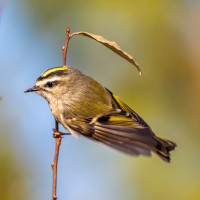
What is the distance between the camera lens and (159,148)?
2.80m

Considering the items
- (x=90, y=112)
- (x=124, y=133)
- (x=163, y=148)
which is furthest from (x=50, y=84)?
(x=163, y=148)

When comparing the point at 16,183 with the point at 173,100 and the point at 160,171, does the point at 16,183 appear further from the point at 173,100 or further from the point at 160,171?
the point at 173,100

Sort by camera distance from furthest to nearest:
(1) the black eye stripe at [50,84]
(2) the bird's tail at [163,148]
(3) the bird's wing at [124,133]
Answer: (1) the black eye stripe at [50,84] → (2) the bird's tail at [163,148] → (3) the bird's wing at [124,133]

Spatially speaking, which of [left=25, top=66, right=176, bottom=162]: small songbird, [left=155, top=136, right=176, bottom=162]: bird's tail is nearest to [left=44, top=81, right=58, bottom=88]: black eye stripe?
[left=25, top=66, right=176, bottom=162]: small songbird

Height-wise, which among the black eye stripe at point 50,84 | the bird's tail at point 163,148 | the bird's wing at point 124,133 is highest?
the black eye stripe at point 50,84

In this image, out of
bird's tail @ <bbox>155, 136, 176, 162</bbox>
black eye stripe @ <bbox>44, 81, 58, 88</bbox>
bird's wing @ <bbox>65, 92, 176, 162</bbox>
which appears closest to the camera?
bird's wing @ <bbox>65, 92, 176, 162</bbox>

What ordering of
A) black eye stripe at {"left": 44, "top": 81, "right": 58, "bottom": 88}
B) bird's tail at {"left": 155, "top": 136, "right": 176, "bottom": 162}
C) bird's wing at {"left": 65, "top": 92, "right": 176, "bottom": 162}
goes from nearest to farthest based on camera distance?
1. bird's wing at {"left": 65, "top": 92, "right": 176, "bottom": 162}
2. bird's tail at {"left": 155, "top": 136, "right": 176, "bottom": 162}
3. black eye stripe at {"left": 44, "top": 81, "right": 58, "bottom": 88}

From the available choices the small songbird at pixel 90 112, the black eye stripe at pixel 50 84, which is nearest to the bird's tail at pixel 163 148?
the small songbird at pixel 90 112

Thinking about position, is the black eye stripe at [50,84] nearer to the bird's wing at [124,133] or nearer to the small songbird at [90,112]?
the small songbird at [90,112]

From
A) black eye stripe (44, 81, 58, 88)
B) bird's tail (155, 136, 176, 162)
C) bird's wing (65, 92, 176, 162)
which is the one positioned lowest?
bird's tail (155, 136, 176, 162)

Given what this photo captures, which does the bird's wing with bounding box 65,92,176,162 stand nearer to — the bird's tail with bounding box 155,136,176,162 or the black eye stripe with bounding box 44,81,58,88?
the bird's tail with bounding box 155,136,176,162

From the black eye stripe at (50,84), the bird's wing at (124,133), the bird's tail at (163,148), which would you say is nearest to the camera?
the bird's wing at (124,133)

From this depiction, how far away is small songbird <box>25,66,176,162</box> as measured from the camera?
2807mm

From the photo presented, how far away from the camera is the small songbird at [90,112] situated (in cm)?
281
